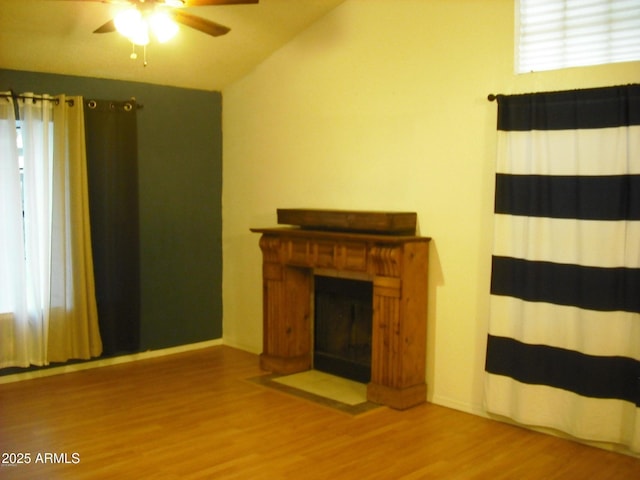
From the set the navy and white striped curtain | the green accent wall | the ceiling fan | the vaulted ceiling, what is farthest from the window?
the green accent wall

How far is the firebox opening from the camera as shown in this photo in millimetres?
4590

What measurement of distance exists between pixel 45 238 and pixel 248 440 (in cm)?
235

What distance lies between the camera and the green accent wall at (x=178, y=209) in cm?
532

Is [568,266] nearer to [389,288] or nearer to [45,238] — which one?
[389,288]

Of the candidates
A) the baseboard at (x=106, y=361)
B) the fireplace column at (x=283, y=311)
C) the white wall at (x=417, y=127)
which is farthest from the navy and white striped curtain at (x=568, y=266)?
the baseboard at (x=106, y=361)

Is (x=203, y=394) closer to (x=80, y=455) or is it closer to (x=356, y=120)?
(x=80, y=455)

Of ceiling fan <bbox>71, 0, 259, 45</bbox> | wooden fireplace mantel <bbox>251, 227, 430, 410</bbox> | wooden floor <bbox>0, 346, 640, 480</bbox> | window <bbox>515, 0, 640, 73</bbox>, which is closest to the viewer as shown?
ceiling fan <bbox>71, 0, 259, 45</bbox>

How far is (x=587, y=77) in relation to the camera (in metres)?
3.42

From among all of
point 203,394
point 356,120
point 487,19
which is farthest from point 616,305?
point 203,394

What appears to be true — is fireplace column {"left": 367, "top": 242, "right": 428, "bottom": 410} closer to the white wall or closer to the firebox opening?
the white wall

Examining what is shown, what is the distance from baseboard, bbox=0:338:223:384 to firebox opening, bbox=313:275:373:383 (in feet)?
4.40

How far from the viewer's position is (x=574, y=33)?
11.4 ft

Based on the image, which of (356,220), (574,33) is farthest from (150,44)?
(574,33)

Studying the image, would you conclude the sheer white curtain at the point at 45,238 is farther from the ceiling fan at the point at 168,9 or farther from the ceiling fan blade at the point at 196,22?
the ceiling fan blade at the point at 196,22
